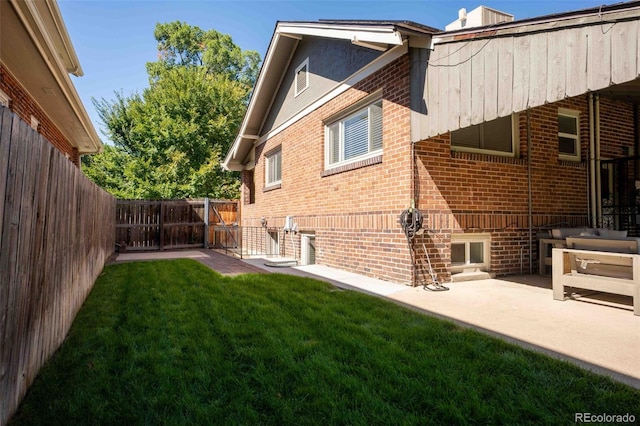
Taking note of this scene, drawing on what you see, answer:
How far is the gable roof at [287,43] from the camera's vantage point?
206 inches

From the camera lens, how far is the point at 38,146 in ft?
8.27

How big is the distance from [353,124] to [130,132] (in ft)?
Answer: 61.7

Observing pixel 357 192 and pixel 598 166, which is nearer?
pixel 357 192

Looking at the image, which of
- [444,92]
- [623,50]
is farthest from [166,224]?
[623,50]

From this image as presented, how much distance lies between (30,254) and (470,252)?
613 centimetres

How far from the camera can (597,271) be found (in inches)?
182

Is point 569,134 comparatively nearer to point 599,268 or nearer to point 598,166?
point 598,166

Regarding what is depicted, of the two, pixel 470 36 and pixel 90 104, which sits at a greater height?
pixel 90 104

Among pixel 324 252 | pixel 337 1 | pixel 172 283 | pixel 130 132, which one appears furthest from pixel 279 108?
pixel 130 132

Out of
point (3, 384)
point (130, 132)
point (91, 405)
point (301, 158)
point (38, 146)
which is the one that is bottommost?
point (91, 405)

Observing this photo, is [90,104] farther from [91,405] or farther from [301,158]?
[91,405]
